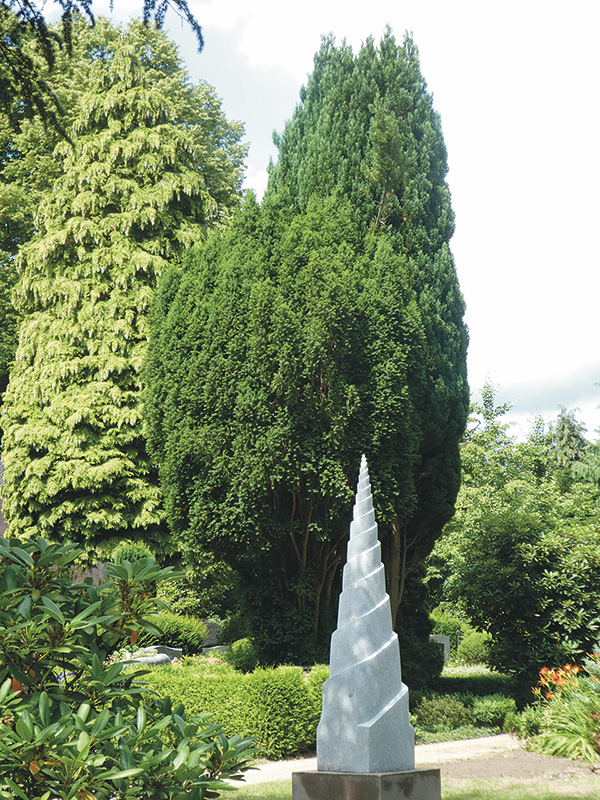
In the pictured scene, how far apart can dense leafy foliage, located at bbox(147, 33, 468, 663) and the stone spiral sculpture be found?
4.89 m

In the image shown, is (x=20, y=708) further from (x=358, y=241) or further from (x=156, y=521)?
(x=156, y=521)

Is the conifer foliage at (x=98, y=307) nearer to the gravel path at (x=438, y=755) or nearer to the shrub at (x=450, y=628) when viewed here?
the gravel path at (x=438, y=755)

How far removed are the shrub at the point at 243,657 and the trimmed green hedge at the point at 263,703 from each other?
6.74 ft

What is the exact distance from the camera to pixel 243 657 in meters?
12.1

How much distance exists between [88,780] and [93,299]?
16.9m

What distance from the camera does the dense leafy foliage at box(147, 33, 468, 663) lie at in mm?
10898

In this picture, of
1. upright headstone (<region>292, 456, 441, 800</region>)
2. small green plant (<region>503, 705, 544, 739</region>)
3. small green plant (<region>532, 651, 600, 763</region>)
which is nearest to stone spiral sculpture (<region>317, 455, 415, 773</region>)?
upright headstone (<region>292, 456, 441, 800</region>)

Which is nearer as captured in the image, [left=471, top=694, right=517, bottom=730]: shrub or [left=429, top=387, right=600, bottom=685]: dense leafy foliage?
[left=429, top=387, right=600, bottom=685]: dense leafy foliage

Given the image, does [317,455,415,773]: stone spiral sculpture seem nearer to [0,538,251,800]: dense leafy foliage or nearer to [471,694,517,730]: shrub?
[0,538,251,800]: dense leafy foliage

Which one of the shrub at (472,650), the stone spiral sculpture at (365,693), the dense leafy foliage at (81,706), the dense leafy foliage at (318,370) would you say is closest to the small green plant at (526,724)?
the dense leafy foliage at (318,370)

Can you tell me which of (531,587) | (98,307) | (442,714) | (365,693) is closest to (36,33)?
(365,693)

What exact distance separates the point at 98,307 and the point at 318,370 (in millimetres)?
9583

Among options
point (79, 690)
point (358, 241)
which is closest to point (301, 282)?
point (358, 241)

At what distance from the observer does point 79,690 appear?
357 centimetres
